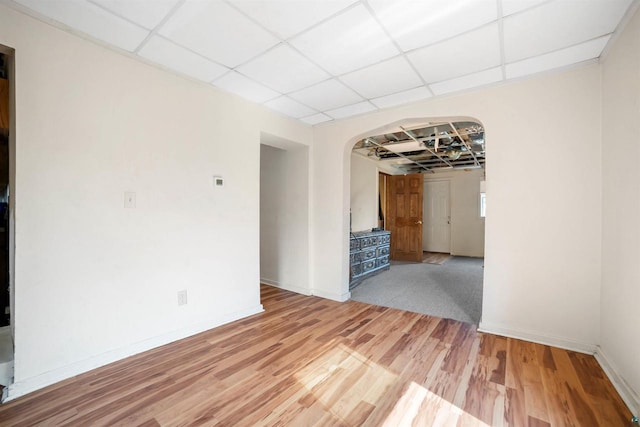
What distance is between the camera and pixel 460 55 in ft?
7.22

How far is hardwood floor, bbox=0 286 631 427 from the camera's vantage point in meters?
1.57

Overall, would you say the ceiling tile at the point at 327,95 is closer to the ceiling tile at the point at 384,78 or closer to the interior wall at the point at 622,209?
the ceiling tile at the point at 384,78

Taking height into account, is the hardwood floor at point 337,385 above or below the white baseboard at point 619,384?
below

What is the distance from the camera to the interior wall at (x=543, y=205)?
2305mm

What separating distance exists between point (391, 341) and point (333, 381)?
84 centimetres

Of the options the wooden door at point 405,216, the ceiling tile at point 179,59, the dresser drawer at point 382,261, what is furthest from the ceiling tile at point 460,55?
the wooden door at point 405,216

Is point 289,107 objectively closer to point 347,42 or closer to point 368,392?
point 347,42

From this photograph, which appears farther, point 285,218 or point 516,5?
point 285,218

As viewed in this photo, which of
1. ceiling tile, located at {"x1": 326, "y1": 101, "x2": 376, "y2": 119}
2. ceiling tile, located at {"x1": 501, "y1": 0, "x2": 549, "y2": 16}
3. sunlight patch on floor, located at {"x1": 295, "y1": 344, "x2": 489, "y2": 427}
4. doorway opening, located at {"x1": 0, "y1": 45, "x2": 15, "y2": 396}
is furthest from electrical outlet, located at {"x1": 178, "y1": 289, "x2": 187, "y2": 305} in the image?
ceiling tile, located at {"x1": 501, "y1": 0, "x2": 549, "y2": 16}

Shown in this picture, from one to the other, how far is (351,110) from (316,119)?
0.56 meters

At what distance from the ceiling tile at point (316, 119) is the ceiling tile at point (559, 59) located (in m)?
2.03

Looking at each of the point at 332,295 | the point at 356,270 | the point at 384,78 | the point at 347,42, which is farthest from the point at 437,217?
the point at 347,42

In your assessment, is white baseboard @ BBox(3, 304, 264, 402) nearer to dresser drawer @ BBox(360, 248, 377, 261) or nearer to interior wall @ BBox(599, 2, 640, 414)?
dresser drawer @ BBox(360, 248, 377, 261)

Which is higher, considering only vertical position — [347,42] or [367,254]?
[347,42]
